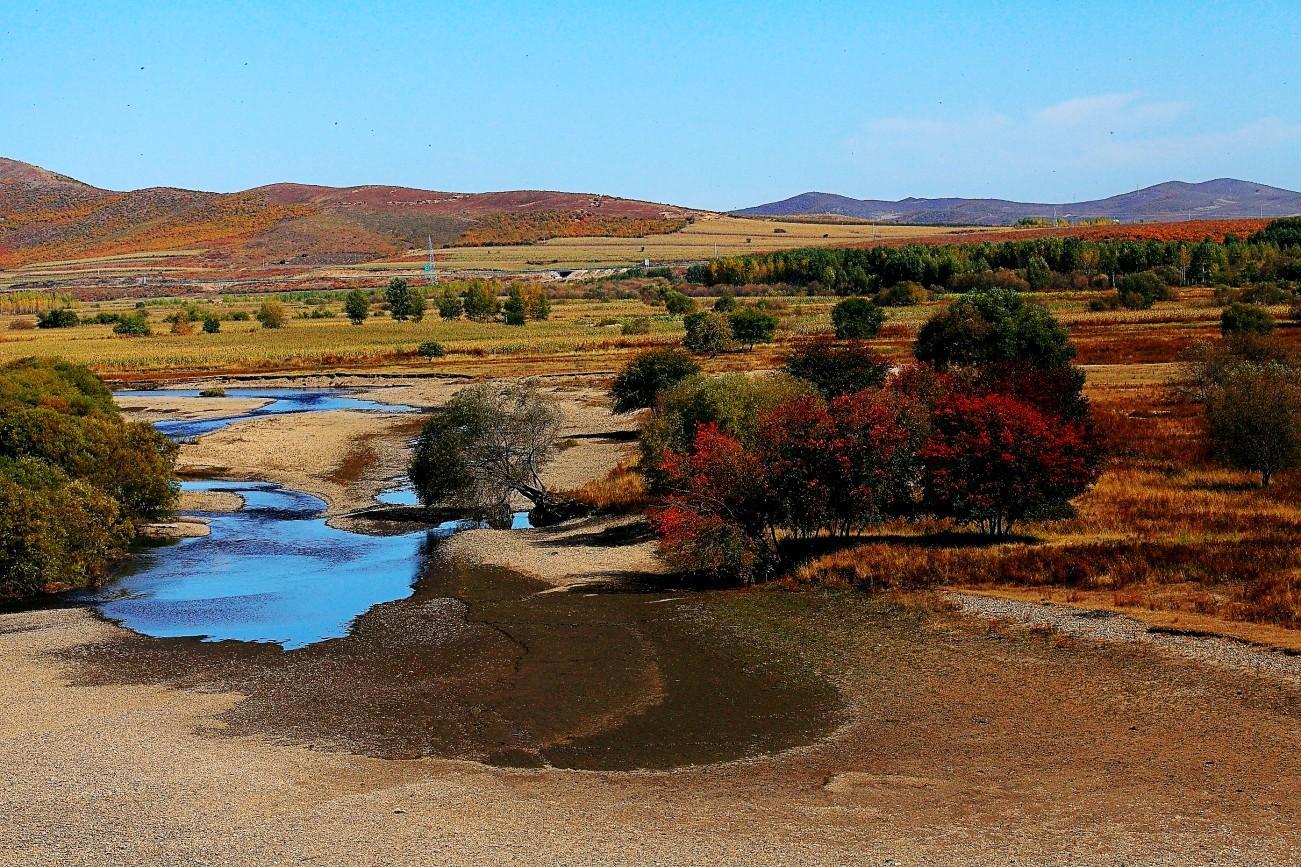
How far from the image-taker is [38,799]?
715 inches

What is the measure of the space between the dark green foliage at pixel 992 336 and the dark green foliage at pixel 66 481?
36367mm

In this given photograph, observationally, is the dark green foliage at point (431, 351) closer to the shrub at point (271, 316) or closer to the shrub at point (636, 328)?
the shrub at point (636, 328)

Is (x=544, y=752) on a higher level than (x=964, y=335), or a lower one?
lower

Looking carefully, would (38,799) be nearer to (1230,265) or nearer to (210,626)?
(210,626)

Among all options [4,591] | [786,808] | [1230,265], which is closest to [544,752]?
[786,808]

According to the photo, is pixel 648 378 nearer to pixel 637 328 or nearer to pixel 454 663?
pixel 454 663

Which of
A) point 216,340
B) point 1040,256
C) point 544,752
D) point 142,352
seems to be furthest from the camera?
point 1040,256

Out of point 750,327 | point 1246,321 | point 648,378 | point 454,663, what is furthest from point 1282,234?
point 454,663

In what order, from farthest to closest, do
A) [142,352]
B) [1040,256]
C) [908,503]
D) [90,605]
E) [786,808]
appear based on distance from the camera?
[1040,256], [142,352], [908,503], [90,605], [786,808]

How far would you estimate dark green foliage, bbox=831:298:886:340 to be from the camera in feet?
315

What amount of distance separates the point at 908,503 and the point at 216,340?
103 m

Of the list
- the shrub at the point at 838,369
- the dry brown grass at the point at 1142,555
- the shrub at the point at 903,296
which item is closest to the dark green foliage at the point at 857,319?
the shrub at the point at 838,369

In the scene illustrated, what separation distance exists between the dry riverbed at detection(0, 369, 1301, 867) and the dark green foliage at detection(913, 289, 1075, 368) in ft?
113

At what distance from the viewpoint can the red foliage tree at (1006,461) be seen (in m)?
31.6
